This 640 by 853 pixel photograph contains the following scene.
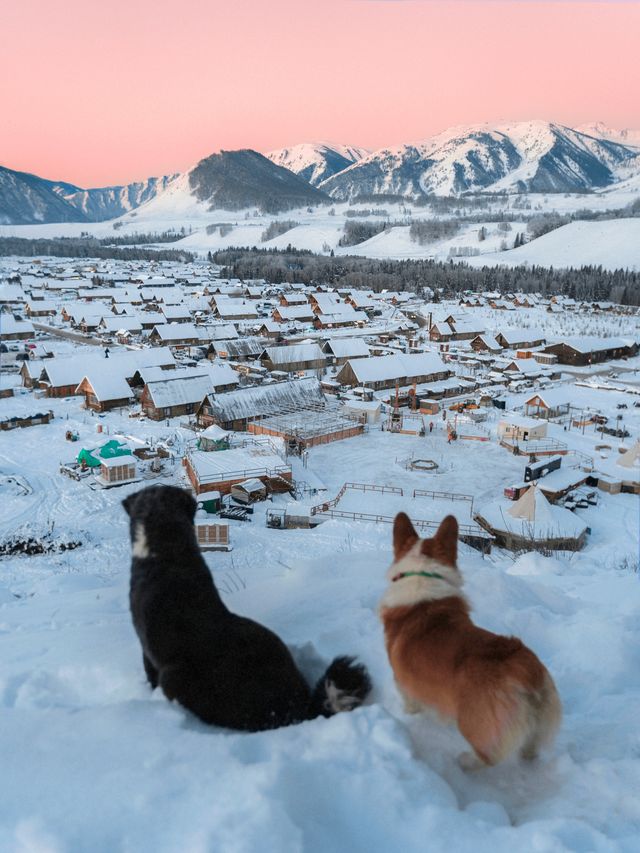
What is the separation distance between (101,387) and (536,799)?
2316cm

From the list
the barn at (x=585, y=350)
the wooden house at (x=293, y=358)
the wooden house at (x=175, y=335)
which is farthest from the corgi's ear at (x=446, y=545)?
the barn at (x=585, y=350)

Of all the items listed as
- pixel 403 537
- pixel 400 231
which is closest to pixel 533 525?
pixel 403 537

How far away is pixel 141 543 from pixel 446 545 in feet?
4.76

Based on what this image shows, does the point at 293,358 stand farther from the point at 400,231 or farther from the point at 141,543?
the point at 400,231

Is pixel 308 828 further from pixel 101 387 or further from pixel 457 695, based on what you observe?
pixel 101 387

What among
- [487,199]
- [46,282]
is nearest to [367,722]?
[46,282]

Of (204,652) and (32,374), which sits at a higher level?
(204,652)

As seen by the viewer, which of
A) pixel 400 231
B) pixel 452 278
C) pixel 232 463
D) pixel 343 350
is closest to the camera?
pixel 232 463

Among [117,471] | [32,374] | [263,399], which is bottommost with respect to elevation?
[117,471]

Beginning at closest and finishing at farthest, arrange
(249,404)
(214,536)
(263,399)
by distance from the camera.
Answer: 1. (214,536)
2. (249,404)
3. (263,399)

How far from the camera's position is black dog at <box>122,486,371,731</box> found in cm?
217

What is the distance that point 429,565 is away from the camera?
2299 millimetres

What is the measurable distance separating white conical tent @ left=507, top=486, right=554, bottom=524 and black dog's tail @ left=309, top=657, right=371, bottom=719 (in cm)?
1149

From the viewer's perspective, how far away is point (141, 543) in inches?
105
